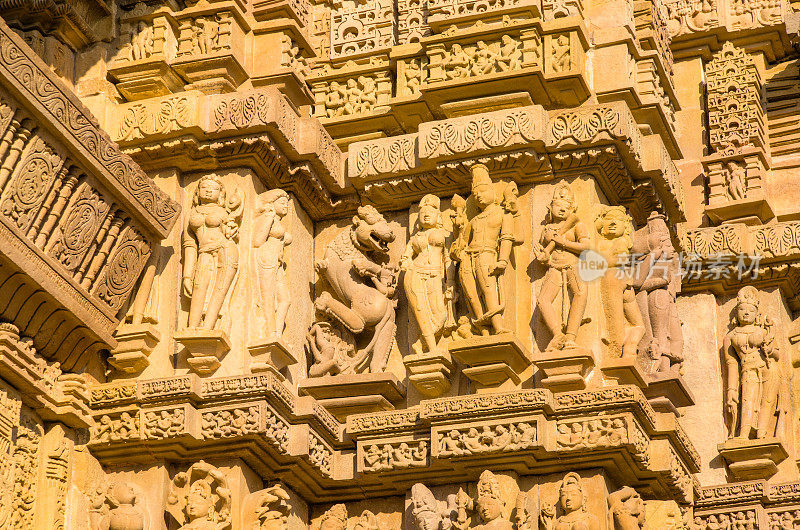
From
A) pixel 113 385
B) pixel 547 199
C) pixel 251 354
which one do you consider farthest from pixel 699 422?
pixel 113 385

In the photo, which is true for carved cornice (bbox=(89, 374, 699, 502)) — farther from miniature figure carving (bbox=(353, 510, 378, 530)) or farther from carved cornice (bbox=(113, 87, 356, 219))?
carved cornice (bbox=(113, 87, 356, 219))

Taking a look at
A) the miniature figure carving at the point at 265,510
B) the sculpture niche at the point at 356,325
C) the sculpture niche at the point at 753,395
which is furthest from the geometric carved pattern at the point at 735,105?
the miniature figure carving at the point at 265,510

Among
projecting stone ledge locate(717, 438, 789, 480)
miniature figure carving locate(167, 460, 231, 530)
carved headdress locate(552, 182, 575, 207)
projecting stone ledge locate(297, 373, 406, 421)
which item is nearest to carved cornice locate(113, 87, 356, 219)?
projecting stone ledge locate(297, 373, 406, 421)

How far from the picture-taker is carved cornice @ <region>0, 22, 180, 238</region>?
39.2ft

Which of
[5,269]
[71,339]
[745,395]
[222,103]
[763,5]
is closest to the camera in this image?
[5,269]

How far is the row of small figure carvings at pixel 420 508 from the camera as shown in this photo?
12.8m

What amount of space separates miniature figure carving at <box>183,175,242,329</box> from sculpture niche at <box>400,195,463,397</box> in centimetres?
136

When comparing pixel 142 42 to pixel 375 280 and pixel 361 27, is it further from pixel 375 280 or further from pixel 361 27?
pixel 375 280

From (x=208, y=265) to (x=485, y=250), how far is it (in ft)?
6.94

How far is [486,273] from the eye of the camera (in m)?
13.4

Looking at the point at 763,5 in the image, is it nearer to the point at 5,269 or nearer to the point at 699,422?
the point at 699,422

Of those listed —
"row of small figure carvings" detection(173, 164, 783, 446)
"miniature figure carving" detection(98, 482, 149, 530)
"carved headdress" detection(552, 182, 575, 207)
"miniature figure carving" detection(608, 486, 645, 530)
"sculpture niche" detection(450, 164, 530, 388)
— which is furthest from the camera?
"carved headdress" detection(552, 182, 575, 207)

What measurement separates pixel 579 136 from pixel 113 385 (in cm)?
401

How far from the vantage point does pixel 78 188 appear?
1280cm
